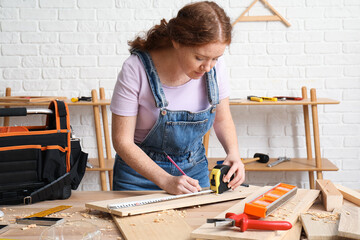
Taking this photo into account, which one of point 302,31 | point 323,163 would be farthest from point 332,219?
point 302,31

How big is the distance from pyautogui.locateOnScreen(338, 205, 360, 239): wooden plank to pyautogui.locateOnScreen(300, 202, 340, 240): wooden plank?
0.02 metres

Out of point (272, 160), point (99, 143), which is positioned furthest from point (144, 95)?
point (272, 160)

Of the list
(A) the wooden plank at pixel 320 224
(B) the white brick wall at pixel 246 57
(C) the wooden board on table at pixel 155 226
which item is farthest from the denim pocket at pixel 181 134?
(B) the white brick wall at pixel 246 57

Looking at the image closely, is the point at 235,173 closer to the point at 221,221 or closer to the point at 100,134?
the point at 221,221

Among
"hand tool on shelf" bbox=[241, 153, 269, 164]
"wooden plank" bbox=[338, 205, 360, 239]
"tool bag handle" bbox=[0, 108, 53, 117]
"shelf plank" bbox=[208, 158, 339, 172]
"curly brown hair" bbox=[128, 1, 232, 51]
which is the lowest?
"shelf plank" bbox=[208, 158, 339, 172]

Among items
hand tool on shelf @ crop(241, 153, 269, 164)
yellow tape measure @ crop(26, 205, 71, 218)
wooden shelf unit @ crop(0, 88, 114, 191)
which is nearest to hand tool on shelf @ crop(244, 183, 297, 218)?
yellow tape measure @ crop(26, 205, 71, 218)

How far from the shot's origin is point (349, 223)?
107cm

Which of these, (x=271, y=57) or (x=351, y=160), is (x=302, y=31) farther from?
(x=351, y=160)

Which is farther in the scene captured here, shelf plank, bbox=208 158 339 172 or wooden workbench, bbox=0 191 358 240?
shelf plank, bbox=208 158 339 172

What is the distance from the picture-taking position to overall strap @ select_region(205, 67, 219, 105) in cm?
167

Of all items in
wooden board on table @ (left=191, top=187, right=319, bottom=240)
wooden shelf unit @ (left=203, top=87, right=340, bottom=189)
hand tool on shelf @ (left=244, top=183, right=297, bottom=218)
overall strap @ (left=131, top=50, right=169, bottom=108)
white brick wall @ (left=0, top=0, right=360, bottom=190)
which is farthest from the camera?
white brick wall @ (left=0, top=0, right=360, bottom=190)

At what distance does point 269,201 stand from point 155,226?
33 centimetres

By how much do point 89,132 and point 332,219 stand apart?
2.64 m

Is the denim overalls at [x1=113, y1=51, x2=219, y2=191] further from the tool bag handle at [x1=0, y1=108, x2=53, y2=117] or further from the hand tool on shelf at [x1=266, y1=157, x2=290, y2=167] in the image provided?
the hand tool on shelf at [x1=266, y1=157, x2=290, y2=167]
